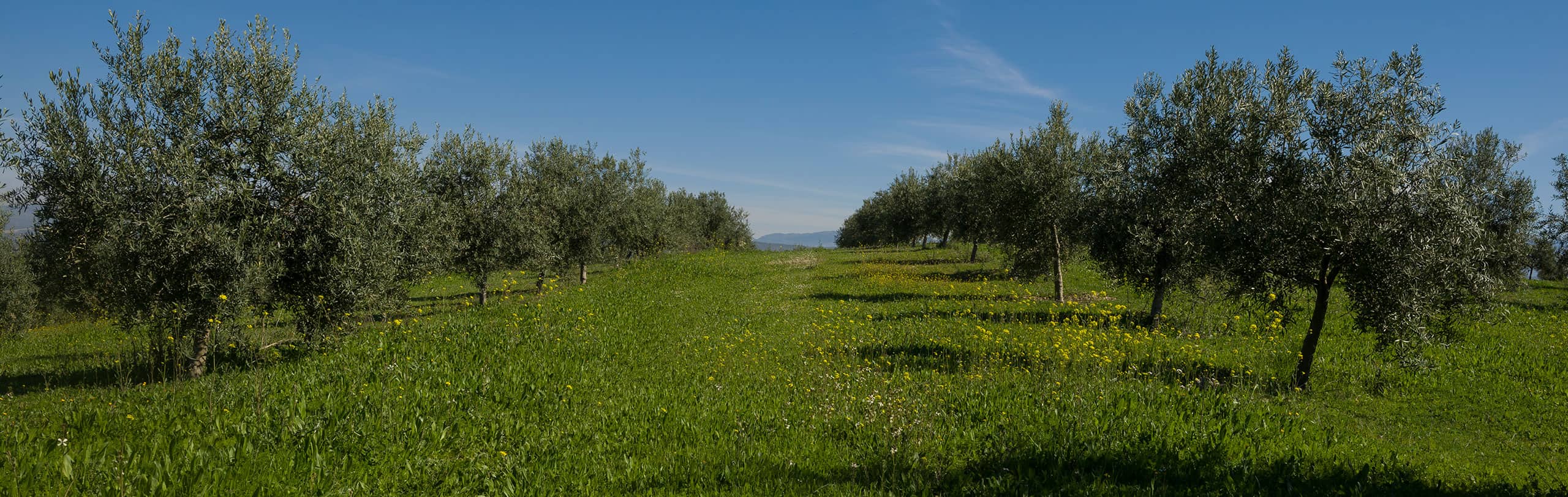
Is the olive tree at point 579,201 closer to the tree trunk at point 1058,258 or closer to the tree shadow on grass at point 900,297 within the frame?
the tree shadow on grass at point 900,297

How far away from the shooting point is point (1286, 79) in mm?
13383

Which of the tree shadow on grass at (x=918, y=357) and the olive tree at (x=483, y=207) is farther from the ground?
the olive tree at (x=483, y=207)

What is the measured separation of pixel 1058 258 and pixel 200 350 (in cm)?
2610

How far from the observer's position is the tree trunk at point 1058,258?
2558 cm

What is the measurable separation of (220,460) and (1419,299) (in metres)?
16.3

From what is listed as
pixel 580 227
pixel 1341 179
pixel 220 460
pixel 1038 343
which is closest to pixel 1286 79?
pixel 1341 179

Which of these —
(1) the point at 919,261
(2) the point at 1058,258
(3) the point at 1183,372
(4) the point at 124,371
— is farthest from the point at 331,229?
(1) the point at 919,261

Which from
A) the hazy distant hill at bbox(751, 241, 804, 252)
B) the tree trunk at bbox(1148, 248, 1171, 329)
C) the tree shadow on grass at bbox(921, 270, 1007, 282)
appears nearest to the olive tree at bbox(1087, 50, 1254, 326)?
the tree trunk at bbox(1148, 248, 1171, 329)

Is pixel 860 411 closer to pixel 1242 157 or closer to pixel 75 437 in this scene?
pixel 75 437

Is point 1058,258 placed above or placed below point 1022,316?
above

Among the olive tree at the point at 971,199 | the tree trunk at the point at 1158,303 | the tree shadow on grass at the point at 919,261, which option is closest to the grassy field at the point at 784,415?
the tree trunk at the point at 1158,303

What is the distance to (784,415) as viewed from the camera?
9094 mm

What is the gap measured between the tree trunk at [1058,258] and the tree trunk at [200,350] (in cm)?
2476

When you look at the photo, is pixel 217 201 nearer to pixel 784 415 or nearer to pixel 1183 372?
pixel 784 415
